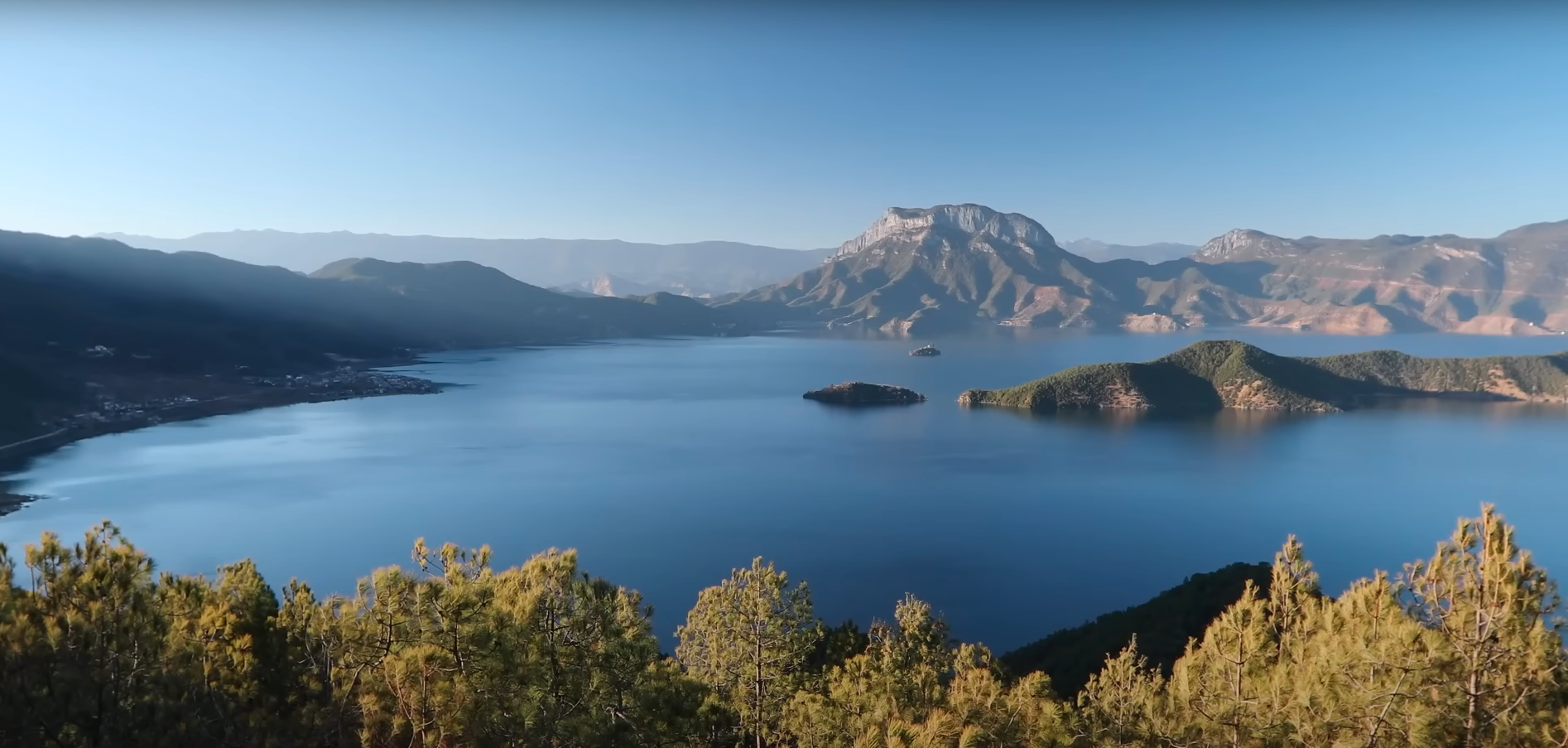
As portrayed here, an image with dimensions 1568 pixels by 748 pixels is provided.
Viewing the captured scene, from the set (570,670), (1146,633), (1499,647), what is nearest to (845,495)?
(1146,633)

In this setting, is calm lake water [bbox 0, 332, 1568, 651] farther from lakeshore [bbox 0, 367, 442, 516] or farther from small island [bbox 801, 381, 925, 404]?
small island [bbox 801, 381, 925, 404]

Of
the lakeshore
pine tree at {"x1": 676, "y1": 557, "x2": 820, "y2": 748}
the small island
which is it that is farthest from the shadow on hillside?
the lakeshore

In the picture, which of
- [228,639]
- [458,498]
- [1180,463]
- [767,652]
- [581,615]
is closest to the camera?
[228,639]

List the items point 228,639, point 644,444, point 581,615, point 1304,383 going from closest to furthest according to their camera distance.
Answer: point 228,639 → point 581,615 → point 644,444 → point 1304,383

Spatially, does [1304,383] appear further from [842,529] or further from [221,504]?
[221,504]

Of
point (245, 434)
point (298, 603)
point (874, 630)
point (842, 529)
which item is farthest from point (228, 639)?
point (245, 434)

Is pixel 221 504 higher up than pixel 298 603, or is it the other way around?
pixel 298 603

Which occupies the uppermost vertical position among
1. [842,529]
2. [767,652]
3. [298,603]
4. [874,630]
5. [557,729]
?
[298,603]

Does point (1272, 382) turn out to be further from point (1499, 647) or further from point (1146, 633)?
point (1499, 647)
